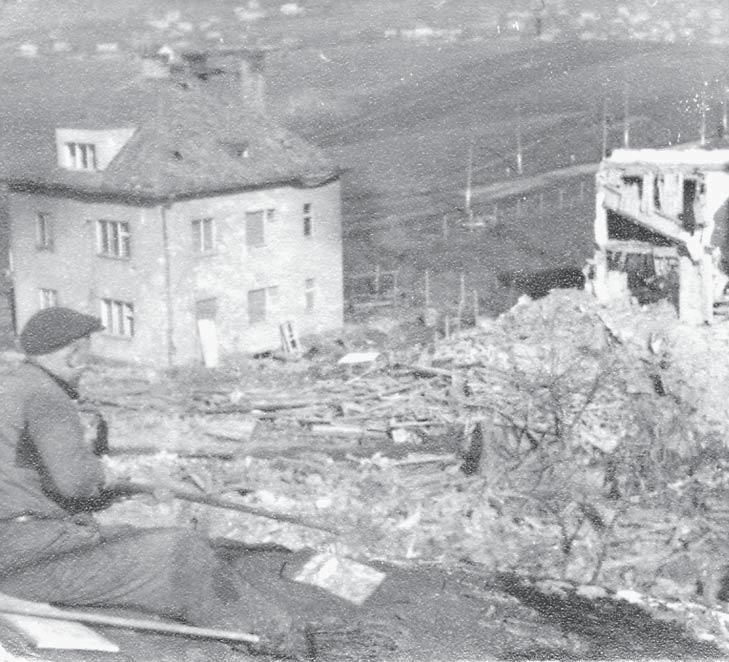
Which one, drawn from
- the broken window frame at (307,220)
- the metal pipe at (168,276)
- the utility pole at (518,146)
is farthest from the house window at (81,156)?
the utility pole at (518,146)

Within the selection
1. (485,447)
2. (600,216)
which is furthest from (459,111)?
(485,447)

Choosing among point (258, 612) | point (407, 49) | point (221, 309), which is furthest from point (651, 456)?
point (407, 49)

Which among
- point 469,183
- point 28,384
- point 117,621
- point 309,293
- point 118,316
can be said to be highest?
point 28,384

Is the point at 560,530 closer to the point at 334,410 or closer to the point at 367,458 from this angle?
the point at 367,458

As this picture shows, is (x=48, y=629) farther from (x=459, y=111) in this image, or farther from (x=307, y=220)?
(x=459, y=111)

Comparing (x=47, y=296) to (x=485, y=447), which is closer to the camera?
(x=485, y=447)

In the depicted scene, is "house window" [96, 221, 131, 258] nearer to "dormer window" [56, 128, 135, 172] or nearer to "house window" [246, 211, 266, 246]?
"dormer window" [56, 128, 135, 172]

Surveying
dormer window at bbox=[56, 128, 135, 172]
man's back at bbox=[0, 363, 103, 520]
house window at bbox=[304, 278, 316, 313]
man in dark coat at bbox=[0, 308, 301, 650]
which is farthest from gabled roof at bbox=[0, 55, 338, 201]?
man's back at bbox=[0, 363, 103, 520]
